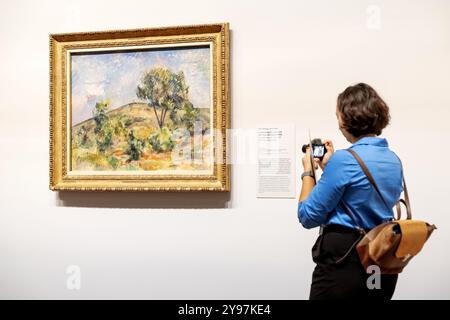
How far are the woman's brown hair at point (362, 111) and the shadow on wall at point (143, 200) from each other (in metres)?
1.08

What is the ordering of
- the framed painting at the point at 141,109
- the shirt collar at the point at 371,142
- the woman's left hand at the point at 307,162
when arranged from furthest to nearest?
the framed painting at the point at 141,109, the woman's left hand at the point at 307,162, the shirt collar at the point at 371,142

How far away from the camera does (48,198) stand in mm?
2881

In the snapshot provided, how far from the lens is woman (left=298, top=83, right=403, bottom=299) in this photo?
1664 millimetres

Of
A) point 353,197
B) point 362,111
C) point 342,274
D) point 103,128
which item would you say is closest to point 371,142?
point 362,111

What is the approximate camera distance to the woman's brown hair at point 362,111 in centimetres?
170

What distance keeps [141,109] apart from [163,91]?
0.18m

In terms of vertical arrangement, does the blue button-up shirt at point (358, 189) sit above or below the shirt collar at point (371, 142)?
below

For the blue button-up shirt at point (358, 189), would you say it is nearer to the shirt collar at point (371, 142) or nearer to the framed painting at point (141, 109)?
the shirt collar at point (371, 142)

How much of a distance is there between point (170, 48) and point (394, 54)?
1.28m

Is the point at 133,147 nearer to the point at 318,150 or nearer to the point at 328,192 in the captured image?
the point at 318,150

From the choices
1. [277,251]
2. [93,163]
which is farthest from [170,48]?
[277,251]

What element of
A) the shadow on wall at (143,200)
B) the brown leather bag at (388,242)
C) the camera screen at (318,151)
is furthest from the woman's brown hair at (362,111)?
the shadow on wall at (143,200)

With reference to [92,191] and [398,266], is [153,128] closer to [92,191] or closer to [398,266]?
[92,191]
